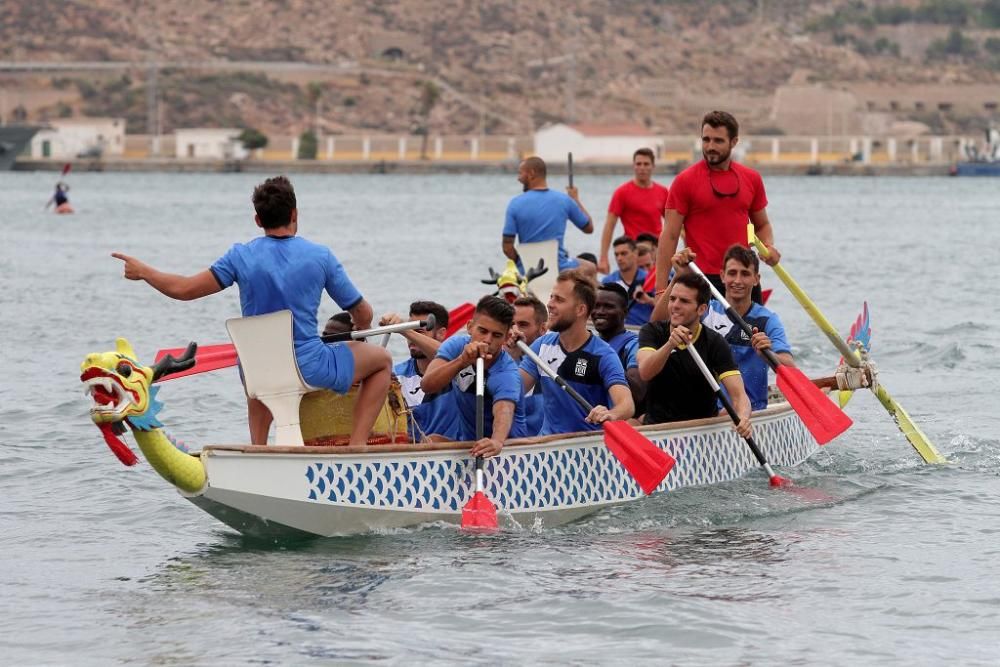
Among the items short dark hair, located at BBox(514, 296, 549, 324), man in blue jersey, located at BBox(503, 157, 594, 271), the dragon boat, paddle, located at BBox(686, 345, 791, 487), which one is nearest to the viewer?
the dragon boat

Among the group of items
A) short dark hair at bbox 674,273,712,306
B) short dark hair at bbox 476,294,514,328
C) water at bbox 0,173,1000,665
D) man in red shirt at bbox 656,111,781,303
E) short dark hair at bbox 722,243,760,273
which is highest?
man in red shirt at bbox 656,111,781,303

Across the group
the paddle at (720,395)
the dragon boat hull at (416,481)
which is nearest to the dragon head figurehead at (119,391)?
the dragon boat hull at (416,481)

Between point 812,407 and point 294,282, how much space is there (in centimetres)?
454

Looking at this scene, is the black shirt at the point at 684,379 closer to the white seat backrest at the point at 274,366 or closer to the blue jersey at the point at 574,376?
the blue jersey at the point at 574,376

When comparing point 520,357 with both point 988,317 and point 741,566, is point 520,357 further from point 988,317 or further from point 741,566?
point 988,317

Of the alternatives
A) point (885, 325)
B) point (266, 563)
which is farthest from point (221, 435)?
point (885, 325)

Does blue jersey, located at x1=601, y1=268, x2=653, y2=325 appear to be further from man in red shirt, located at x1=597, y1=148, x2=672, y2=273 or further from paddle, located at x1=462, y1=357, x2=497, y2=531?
paddle, located at x1=462, y1=357, x2=497, y2=531

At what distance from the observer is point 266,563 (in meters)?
11.1

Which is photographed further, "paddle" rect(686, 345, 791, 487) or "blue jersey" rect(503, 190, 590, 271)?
"blue jersey" rect(503, 190, 590, 271)

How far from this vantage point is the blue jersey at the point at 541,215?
1816 cm

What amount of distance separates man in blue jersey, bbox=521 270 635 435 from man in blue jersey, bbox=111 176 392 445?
5.16 feet

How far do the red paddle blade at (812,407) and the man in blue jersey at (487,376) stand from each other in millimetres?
2332

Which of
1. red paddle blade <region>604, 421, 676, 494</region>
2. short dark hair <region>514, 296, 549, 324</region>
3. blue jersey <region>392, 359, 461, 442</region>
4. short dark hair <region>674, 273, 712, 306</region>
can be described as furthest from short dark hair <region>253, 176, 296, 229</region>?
short dark hair <region>674, 273, 712, 306</region>

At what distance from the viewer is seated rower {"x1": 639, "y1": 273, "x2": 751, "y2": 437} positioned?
12164 mm
